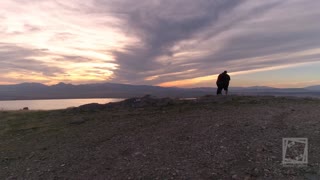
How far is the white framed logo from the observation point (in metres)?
8.71

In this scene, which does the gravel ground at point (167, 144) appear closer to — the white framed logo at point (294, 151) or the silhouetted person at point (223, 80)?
the white framed logo at point (294, 151)

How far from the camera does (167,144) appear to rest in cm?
1055

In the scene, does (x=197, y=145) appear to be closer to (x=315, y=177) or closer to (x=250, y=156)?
(x=250, y=156)

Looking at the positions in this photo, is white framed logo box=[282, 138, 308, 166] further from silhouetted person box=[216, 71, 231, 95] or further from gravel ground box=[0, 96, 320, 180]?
silhouetted person box=[216, 71, 231, 95]

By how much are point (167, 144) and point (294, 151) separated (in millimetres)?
3657

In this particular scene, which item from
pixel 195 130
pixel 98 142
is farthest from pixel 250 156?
pixel 98 142

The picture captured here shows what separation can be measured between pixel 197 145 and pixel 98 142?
3.44 metres

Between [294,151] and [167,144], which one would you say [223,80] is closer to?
[167,144]

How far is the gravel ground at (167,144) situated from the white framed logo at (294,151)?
0.49 feet

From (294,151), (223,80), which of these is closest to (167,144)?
(294,151)

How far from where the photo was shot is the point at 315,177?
7930 millimetres

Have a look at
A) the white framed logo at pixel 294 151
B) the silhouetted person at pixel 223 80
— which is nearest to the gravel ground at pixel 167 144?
the white framed logo at pixel 294 151

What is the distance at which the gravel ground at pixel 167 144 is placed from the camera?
8.66 meters

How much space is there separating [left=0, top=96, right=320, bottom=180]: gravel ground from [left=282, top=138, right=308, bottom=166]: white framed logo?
0.15 m
